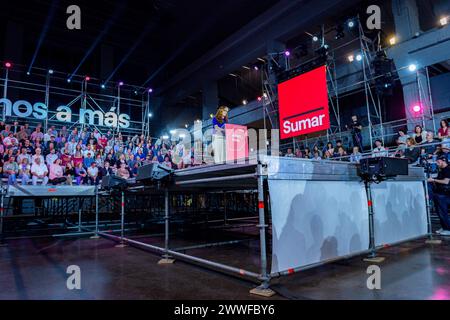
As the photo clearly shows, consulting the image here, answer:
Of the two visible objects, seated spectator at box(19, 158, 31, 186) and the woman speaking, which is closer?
the woman speaking

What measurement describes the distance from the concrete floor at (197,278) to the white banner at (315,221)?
0.67 feet

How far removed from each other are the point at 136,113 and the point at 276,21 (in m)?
9.23

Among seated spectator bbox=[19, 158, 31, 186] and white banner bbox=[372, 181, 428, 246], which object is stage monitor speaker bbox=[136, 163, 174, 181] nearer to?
white banner bbox=[372, 181, 428, 246]

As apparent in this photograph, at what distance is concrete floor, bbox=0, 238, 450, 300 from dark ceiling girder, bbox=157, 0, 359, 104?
964 centimetres

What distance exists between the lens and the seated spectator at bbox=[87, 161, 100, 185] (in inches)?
332

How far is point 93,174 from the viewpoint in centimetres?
862

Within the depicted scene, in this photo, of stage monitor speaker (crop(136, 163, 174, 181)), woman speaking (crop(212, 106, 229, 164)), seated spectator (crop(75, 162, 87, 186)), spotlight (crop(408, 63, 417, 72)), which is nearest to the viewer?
stage monitor speaker (crop(136, 163, 174, 181))

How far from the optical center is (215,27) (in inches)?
541

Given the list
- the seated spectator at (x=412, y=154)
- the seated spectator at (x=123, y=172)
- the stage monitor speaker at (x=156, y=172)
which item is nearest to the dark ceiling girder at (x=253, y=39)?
the seated spectator at (x=412, y=154)

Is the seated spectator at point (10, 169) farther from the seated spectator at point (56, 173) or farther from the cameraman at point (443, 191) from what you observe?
the cameraman at point (443, 191)

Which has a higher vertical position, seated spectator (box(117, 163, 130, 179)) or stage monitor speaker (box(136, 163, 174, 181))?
seated spectator (box(117, 163, 130, 179))

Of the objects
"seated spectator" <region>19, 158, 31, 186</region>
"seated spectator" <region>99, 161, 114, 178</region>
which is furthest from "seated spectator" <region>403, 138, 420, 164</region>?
"seated spectator" <region>19, 158, 31, 186</region>

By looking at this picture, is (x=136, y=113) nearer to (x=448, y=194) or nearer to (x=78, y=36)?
(x=78, y=36)

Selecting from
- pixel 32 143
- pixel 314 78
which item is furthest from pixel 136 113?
pixel 314 78
